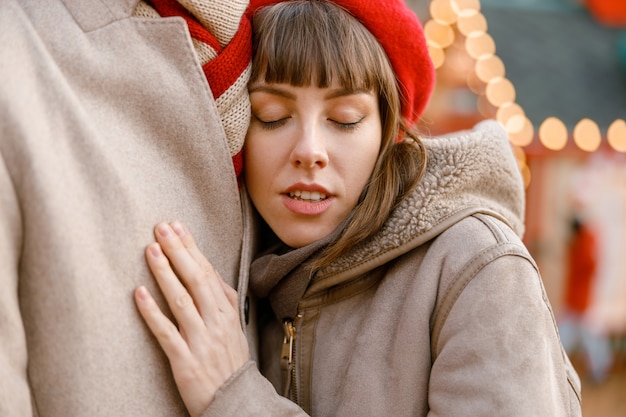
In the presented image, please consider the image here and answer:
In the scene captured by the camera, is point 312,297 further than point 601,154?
No

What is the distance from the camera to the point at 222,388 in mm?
1370

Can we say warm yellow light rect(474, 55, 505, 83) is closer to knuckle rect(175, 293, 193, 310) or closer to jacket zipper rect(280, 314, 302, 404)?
jacket zipper rect(280, 314, 302, 404)

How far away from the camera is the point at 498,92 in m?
5.60

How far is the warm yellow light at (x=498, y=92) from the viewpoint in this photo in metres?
5.49

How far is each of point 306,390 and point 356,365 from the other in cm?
16

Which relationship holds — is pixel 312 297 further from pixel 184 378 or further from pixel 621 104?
pixel 621 104

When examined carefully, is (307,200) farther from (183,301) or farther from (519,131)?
(519,131)

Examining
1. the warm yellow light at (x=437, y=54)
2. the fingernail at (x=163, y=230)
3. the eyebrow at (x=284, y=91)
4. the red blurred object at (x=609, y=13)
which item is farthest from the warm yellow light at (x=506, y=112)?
the red blurred object at (x=609, y=13)

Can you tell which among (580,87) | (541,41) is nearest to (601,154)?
(580,87)

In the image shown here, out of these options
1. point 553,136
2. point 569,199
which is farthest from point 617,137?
point 569,199

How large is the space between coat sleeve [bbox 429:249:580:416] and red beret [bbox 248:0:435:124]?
57 cm

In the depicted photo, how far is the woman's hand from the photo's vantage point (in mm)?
1289

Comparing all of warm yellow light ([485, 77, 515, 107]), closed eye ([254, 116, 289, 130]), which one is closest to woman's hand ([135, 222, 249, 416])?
closed eye ([254, 116, 289, 130])

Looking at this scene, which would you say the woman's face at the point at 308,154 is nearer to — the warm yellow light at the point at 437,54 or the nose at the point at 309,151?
the nose at the point at 309,151
